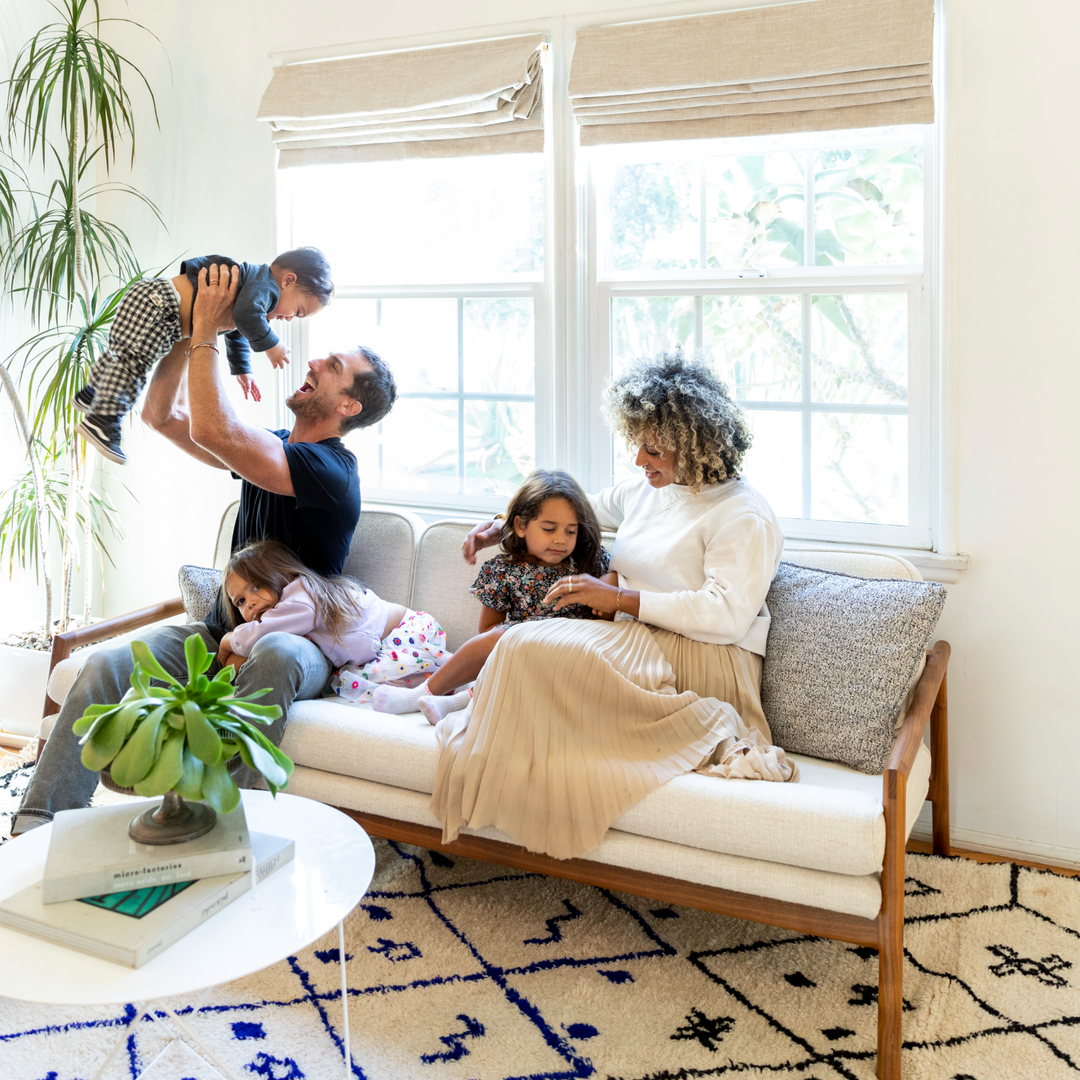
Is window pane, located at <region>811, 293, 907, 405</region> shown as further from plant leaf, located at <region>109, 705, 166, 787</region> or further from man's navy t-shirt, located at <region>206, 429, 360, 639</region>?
plant leaf, located at <region>109, 705, 166, 787</region>

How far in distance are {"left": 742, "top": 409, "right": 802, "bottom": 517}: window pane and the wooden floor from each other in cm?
95

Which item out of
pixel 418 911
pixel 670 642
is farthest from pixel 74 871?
pixel 670 642

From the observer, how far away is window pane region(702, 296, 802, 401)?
2.87 metres

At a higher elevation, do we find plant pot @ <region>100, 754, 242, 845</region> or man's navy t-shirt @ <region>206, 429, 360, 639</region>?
man's navy t-shirt @ <region>206, 429, 360, 639</region>

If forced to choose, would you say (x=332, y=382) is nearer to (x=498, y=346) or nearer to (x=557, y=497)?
(x=498, y=346)

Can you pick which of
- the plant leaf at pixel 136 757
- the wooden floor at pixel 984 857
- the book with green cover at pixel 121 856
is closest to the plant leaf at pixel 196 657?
the plant leaf at pixel 136 757

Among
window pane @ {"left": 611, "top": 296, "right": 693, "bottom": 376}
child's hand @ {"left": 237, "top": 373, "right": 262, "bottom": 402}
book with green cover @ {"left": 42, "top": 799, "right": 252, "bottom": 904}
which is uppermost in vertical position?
window pane @ {"left": 611, "top": 296, "right": 693, "bottom": 376}

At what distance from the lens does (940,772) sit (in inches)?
104

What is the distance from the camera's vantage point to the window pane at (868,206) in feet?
8.86

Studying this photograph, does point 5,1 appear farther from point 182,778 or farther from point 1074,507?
point 1074,507

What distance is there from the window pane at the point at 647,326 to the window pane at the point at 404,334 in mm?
560

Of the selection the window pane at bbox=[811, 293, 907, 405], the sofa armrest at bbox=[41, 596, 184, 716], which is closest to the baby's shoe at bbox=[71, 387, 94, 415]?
the sofa armrest at bbox=[41, 596, 184, 716]

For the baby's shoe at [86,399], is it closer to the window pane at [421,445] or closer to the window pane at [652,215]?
the window pane at [421,445]

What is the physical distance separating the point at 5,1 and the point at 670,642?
308cm
